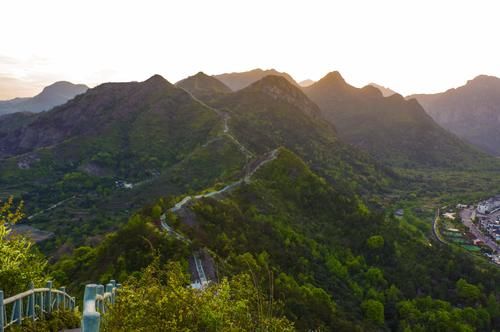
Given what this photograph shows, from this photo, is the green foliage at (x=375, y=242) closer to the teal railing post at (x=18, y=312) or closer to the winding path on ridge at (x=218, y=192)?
the winding path on ridge at (x=218, y=192)

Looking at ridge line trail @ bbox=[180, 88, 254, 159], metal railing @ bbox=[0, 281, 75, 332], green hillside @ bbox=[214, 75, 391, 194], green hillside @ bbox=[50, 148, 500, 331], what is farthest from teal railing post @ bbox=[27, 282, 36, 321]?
green hillside @ bbox=[214, 75, 391, 194]

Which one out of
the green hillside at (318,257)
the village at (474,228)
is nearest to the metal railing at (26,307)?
the green hillside at (318,257)

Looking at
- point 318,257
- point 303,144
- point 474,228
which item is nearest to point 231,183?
point 318,257

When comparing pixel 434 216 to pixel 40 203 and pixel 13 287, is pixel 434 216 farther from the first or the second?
pixel 13 287

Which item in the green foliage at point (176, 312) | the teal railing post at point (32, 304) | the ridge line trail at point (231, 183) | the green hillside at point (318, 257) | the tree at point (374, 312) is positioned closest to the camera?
the green foliage at point (176, 312)

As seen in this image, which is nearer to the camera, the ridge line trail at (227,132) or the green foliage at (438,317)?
the green foliage at (438,317)

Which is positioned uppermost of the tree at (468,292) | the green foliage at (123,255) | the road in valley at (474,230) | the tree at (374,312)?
the green foliage at (123,255)

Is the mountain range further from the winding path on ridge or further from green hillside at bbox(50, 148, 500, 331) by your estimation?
the winding path on ridge

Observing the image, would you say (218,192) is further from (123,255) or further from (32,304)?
(32,304)

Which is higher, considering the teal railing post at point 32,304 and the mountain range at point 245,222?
the teal railing post at point 32,304

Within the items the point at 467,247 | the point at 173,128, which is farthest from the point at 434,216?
the point at 173,128

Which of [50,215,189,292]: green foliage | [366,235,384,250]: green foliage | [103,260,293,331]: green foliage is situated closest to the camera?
[103,260,293,331]: green foliage
